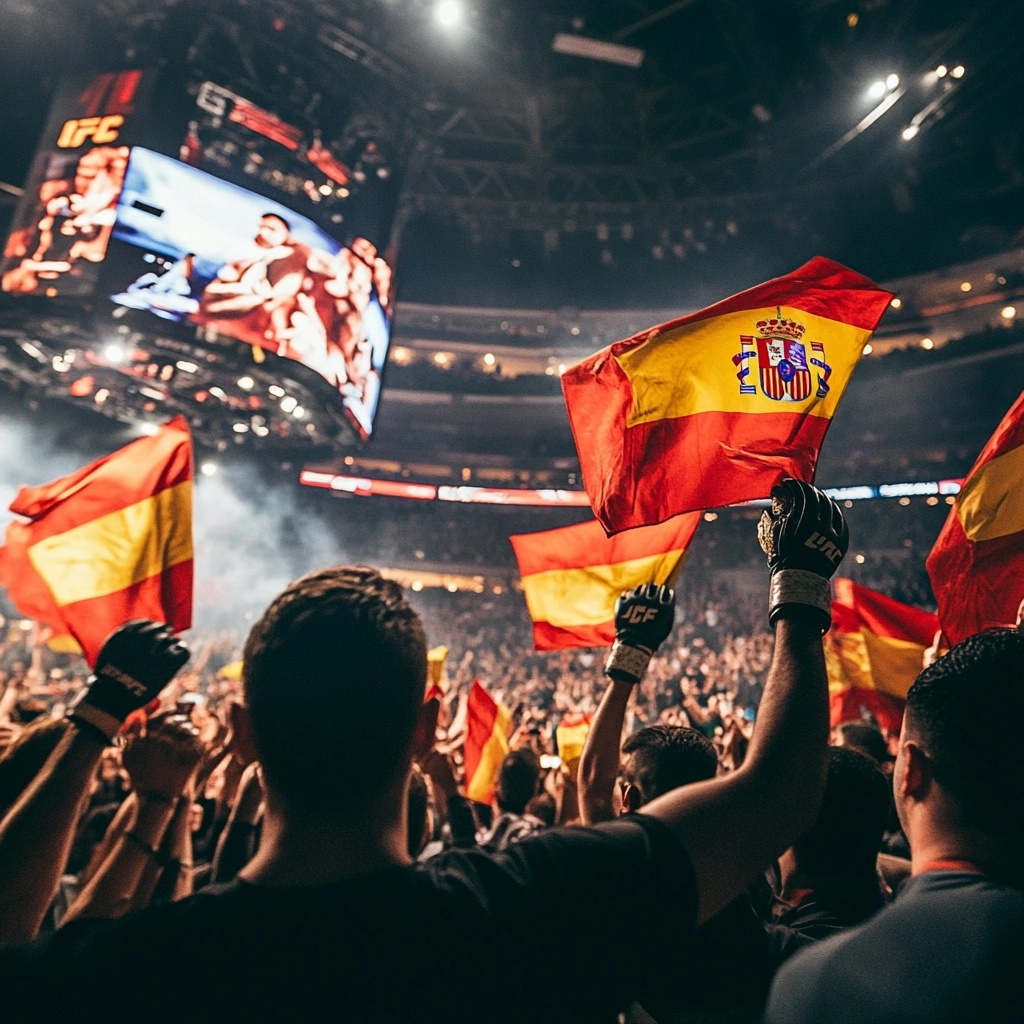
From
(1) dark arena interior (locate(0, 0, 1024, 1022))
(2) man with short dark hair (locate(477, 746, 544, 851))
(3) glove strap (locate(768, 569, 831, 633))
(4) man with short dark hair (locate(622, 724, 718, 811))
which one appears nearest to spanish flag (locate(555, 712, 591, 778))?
(1) dark arena interior (locate(0, 0, 1024, 1022))

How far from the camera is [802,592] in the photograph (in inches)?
63.9

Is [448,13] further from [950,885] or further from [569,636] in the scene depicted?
[950,885]

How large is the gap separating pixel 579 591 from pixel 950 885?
480 cm

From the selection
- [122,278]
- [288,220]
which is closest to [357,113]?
[288,220]

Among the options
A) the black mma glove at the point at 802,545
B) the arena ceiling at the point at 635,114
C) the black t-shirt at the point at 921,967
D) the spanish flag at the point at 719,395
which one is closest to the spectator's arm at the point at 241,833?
the spanish flag at the point at 719,395

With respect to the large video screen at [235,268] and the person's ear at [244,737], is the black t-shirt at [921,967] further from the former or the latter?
the large video screen at [235,268]

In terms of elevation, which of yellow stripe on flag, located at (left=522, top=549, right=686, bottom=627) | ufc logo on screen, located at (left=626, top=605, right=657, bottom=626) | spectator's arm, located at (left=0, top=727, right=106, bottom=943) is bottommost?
spectator's arm, located at (left=0, top=727, right=106, bottom=943)

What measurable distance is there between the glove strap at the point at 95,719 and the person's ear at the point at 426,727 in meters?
0.68

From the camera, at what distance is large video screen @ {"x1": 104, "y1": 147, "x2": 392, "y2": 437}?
41.3 ft

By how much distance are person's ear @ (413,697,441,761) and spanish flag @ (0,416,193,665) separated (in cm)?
334

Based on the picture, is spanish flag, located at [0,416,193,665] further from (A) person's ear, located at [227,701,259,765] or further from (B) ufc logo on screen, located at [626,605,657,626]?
(A) person's ear, located at [227,701,259,765]

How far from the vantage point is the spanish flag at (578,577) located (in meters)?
5.77

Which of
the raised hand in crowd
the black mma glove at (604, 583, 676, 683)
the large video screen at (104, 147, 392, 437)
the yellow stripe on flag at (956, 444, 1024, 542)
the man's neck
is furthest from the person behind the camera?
the large video screen at (104, 147, 392, 437)

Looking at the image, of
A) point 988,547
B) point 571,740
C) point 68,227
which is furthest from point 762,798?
point 68,227
